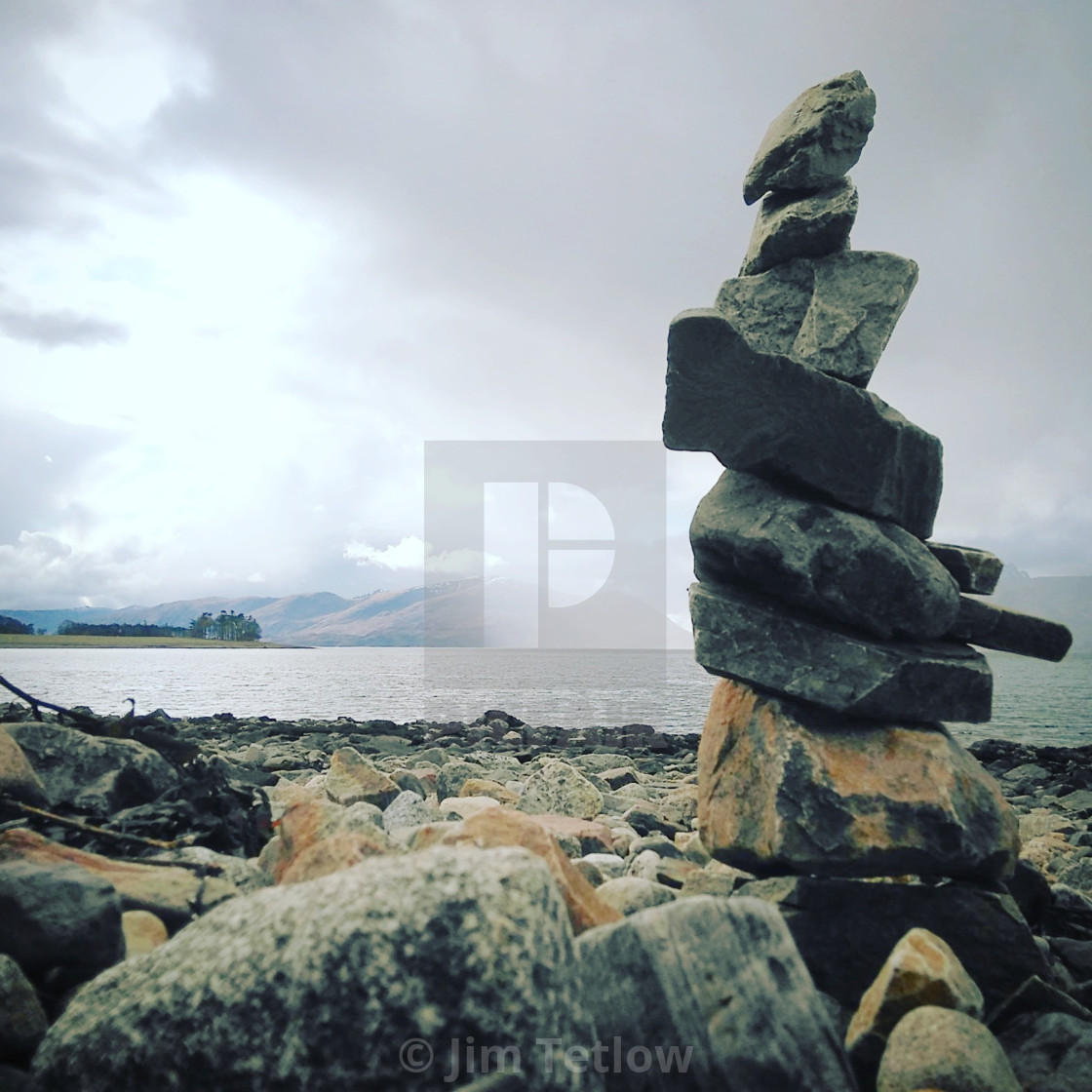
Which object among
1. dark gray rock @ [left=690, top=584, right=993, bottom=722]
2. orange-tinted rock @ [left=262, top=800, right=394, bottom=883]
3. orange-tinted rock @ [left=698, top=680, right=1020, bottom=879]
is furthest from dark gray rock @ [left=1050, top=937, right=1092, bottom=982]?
orange-tinted rock @ [left=262, top=800, right=394, bottom=883]

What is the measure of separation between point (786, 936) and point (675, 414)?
3691 mm

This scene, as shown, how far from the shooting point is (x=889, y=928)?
478 centimetres

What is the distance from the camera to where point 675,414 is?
18.8 feet

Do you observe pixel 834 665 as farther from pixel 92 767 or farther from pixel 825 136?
pixel 92 767

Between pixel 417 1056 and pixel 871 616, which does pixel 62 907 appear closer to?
pixel 417 1056

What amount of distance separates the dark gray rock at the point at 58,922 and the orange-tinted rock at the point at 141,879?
14.9 inches

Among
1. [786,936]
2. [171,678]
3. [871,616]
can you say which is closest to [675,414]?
[871,616]

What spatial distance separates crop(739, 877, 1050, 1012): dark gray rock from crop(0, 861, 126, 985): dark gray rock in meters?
3.94

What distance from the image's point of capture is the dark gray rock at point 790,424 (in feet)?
17.7

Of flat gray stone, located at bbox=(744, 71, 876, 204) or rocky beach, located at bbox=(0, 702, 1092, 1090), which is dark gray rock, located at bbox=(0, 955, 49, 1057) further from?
flat gray stone, located at bbox=(744, 71, 876, 204)

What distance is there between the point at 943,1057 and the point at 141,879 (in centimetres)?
434

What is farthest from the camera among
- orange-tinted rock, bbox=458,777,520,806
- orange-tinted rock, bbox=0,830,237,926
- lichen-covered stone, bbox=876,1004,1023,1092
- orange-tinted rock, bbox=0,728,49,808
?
orange-tinted rock, bbox=458,777,520,806

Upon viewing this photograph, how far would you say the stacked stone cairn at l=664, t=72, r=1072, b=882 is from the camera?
4953mm

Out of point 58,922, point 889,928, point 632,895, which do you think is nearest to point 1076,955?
point 889,928
